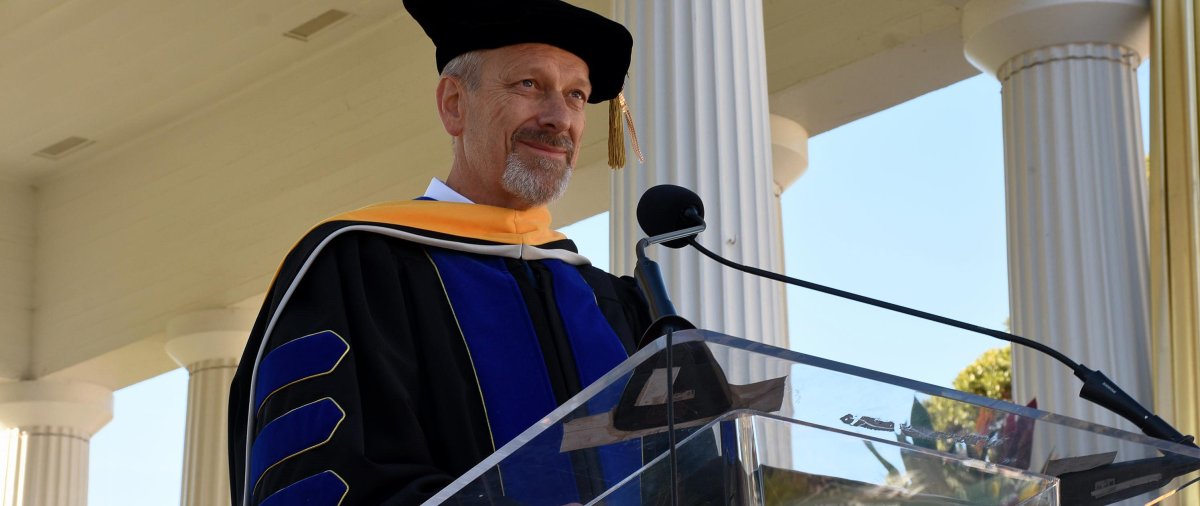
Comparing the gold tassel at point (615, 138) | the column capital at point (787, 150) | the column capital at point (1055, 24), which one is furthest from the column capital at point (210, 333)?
the gold tassel at point (615, 138)

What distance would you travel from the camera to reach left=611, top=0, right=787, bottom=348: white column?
15.1 feet

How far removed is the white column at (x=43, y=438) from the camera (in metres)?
12.0

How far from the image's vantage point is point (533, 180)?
2.98 meters

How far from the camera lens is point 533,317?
2.77 meters

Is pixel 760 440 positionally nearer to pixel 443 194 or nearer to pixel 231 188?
pixel 443 194

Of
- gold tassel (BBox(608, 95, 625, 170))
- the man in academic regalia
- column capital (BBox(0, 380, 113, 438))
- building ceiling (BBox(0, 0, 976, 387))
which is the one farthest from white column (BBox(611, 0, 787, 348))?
column capital (BBox(0, 380, 113, 438))

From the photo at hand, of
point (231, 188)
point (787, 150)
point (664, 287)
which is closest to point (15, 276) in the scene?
point (231, 188)

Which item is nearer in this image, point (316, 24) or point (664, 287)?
point (664, 287)

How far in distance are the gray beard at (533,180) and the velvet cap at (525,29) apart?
0.26 meters

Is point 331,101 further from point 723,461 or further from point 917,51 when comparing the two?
point 723,461

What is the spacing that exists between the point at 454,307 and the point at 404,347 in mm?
167

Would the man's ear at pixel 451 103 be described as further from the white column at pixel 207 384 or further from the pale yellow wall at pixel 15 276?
the pale yellow wall at pixel 15 276

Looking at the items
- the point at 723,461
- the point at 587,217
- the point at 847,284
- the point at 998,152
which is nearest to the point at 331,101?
the point at 587,217

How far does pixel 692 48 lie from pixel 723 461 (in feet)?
11.1
